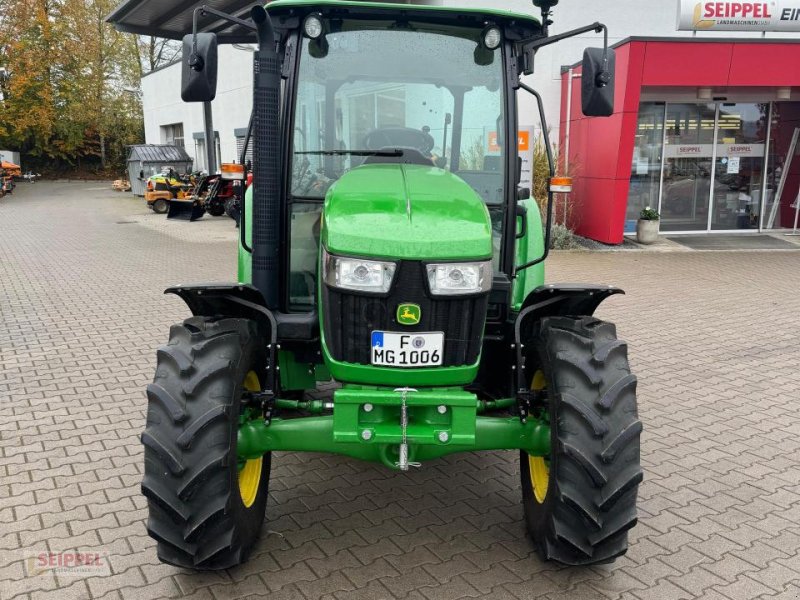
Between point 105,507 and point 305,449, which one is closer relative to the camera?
point 305,449

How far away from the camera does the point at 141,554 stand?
3.53 m

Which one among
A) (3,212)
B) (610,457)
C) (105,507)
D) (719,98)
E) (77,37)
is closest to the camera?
(610,457)

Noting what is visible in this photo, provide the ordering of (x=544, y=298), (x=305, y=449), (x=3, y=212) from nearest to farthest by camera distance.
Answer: (x=305, y=449), (x=544, y=298), (x=3, y=212)

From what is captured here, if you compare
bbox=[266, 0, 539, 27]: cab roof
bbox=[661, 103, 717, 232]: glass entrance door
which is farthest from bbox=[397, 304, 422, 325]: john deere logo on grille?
bbox=[661, 103, 717, 232]: glass entrance door

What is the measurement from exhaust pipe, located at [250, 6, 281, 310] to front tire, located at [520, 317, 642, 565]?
4.84 feet

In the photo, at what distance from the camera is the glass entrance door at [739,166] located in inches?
621

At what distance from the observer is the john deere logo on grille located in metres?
3.14

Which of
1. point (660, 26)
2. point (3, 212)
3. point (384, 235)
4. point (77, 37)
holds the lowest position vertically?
point (3, 212)

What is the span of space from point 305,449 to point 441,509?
1.05 metres

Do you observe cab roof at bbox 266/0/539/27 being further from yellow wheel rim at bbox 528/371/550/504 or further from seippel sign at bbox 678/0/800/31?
seippel sign at bbox 678/0/800/31

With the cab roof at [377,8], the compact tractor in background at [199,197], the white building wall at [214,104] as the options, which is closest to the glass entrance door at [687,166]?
the white building wall at [214,104]

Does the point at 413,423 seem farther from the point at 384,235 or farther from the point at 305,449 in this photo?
the point at 384,235

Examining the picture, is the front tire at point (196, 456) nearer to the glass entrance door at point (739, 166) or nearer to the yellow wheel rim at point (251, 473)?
the yellow wheel rim at point (251, 473)

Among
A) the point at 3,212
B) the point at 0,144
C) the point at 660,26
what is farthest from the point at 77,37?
the point at 660,26
